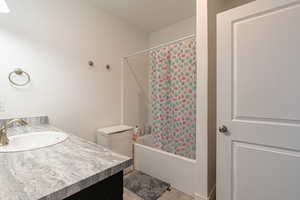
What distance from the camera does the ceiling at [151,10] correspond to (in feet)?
6.86

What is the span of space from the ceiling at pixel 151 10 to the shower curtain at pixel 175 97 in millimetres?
663

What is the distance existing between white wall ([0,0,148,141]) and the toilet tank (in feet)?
0.69

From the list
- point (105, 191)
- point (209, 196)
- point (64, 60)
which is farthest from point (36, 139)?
point (209, 196)

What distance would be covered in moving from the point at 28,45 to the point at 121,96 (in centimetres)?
136

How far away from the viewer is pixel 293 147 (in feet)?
3.29

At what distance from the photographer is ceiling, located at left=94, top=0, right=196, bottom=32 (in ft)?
6.86

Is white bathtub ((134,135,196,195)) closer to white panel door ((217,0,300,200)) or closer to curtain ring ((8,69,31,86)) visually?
white panel door ((217,0,300,200))

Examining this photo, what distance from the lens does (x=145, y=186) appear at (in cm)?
179

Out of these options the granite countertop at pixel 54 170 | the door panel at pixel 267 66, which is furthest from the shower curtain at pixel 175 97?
the granite countertop at pixel 54 170

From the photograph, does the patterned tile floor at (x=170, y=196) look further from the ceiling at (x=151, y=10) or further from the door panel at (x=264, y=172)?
the ceiling at (x=151, y=10)

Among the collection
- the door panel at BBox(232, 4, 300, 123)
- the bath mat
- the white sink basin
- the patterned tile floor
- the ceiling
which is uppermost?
the ceiling

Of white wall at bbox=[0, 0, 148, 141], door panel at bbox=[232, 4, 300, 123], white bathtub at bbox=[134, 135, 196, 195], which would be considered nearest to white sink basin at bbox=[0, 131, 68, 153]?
white wall at bbox=[0, 0, 148, 141]

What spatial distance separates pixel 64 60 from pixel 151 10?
57.3 inches

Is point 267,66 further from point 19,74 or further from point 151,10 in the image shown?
point 19,74
